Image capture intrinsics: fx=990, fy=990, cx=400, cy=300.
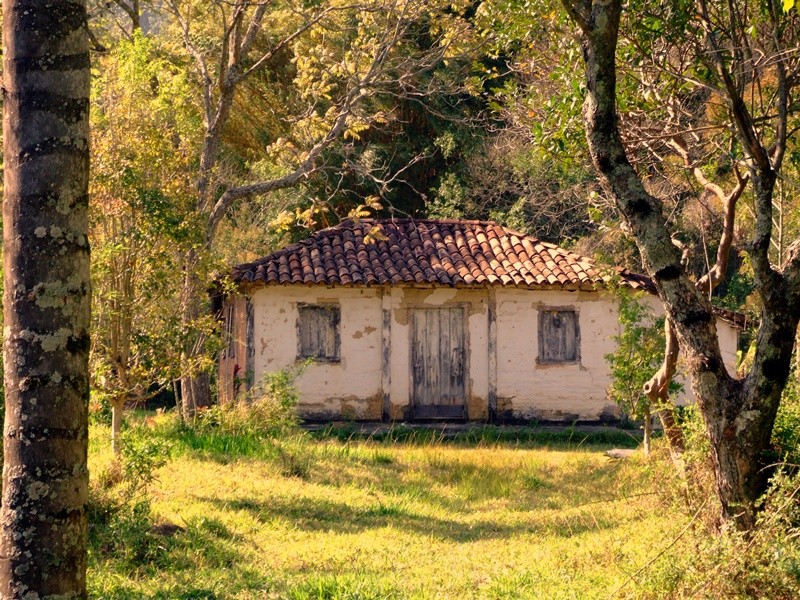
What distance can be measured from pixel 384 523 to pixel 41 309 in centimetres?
607

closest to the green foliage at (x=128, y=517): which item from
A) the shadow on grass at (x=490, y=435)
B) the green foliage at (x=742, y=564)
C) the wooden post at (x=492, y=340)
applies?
the green foliage at (x=742, y=564)

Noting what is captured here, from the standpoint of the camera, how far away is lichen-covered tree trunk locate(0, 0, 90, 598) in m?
4.01

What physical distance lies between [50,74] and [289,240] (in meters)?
21.8

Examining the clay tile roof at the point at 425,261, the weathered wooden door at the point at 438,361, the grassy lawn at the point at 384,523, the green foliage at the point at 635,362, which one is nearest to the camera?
the grassy lawn at the point at 384,523

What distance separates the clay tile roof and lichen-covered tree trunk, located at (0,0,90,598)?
1334 centimetres

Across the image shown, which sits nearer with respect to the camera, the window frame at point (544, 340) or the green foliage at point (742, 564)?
the green foliage at point (742, 564)

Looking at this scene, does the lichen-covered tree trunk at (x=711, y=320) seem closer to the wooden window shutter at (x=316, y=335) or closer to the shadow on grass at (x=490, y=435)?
the shadow on grass at (x=490, y=435)

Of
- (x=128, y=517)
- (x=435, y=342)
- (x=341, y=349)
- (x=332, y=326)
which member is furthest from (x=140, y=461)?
(x=435, y=342)

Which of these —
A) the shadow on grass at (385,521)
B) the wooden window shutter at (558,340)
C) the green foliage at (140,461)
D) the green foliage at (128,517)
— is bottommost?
the shadow on grass at (385,521)

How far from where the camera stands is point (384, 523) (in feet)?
31.3

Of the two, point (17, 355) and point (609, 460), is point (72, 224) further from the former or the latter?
point (609, 460)

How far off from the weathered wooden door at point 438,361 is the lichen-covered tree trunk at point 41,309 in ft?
47.5

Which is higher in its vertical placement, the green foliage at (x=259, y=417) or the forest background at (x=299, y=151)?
the forest background at (x=299, y=151)

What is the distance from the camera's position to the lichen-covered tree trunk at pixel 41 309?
4012 millimetres
